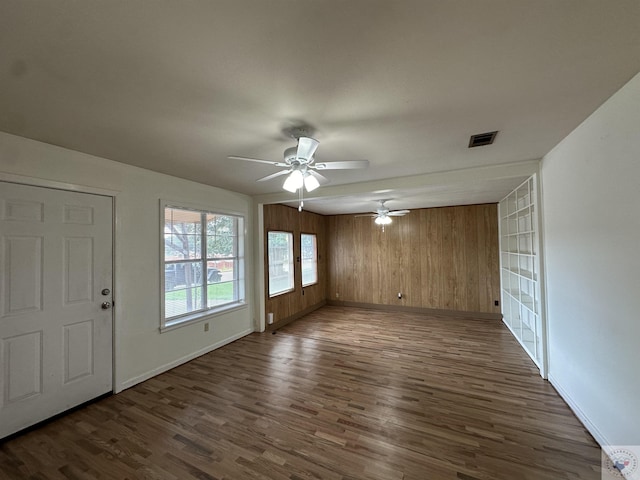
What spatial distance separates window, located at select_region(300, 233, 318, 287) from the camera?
602cm

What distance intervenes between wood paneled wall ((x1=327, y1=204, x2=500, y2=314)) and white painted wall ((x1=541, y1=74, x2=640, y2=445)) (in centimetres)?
296

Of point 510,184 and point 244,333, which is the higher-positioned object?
point 510,184

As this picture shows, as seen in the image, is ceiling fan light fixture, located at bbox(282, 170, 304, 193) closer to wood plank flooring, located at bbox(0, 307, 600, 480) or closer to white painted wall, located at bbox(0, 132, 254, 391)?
white painted wall, located at bbox(0, 132, 254, 391)

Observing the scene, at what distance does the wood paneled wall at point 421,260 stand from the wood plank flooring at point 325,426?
2.13m

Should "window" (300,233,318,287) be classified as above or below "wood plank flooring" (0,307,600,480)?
above

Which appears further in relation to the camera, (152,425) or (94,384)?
(94,384)

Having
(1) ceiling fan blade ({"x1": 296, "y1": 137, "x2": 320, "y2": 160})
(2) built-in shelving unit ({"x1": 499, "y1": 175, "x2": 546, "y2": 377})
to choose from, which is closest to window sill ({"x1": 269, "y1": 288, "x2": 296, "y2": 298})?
(1) ceiling fan blade ({"x1": 296, "y1": 137, "x2": 320, "y2": 160})

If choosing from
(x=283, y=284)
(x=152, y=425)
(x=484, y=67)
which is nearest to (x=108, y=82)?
(x=484, y=67)

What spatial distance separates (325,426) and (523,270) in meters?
3.82

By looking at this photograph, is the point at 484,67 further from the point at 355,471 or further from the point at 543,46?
the point at 355,471

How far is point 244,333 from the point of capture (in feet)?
14.5

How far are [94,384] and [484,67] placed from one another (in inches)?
161

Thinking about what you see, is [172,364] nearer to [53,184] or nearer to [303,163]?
[53,184]

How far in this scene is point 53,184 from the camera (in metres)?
2.31
